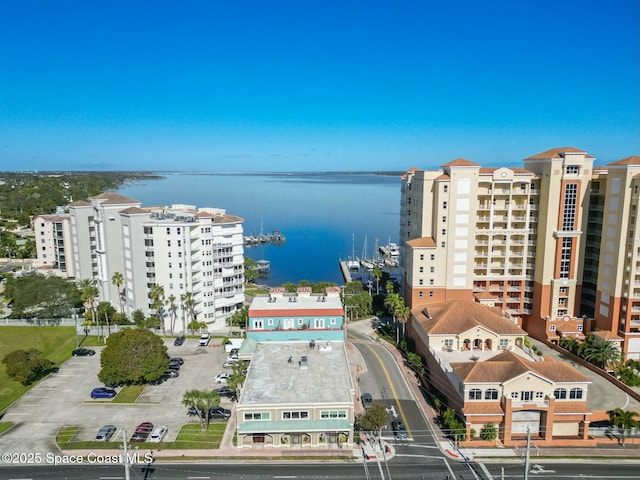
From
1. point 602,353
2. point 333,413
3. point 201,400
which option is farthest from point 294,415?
point 602,353

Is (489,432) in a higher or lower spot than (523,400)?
lower

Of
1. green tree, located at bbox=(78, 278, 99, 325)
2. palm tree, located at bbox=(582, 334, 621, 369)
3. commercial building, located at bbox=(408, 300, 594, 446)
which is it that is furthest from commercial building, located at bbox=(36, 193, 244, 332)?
palm tree, located at bbox=(582, 334, 621, 369)

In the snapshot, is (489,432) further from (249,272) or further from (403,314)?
(249,272)

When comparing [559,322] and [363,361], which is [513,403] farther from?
[559,322]

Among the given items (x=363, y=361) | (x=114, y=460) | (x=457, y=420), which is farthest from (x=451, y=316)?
(x=114, y=460)

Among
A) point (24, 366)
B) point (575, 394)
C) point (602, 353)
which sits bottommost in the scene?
point (24, 366)

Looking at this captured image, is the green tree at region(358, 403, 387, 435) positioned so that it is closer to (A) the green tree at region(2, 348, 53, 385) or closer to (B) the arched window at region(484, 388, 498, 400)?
(B) the arched window at region(484, 388, 498, 400)

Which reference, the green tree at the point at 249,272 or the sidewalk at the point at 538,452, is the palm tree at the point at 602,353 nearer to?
the sidewalk at the point at 538,452
